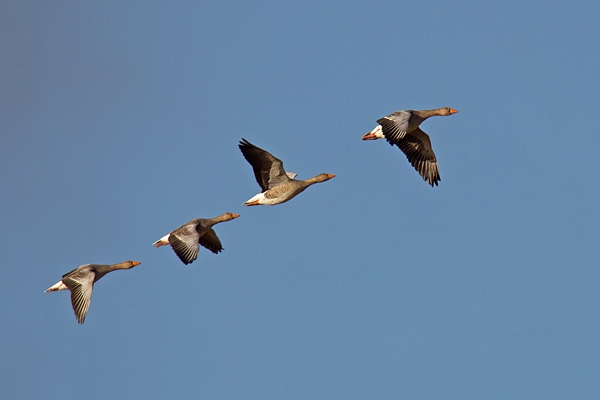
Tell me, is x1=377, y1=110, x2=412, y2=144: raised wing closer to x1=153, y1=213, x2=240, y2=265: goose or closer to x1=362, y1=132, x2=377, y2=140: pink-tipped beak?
x1=362, y1=132, x2=377, y2=140: pink-tipped beak

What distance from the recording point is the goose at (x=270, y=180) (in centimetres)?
2895

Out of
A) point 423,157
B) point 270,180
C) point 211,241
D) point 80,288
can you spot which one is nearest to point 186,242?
point 270,180

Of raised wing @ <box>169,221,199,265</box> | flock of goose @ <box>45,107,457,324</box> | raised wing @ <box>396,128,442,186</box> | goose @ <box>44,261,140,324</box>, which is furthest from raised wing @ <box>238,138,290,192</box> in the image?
goose @ <box>44,261,140,324</box>

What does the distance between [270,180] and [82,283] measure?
17.5 ft

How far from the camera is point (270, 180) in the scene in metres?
29.5

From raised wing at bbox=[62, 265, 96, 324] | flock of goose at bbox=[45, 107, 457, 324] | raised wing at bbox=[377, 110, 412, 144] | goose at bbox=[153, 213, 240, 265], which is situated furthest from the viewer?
raised wing at bbox=[62, 265, 96, 324]

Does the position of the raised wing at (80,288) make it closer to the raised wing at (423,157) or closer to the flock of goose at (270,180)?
the flock of goose at (270,180)

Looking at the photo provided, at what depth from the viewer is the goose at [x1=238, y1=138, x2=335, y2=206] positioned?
29.0 metres

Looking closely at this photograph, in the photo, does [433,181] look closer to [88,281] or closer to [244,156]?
[244,156]

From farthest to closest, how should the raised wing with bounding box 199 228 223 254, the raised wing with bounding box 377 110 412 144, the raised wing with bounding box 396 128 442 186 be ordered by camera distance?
the raised wing with bounding box 199 228 223 254 → the raised wing with bounding box 396 128 442 186 → the raised wing with bounding box 377 110 412 144

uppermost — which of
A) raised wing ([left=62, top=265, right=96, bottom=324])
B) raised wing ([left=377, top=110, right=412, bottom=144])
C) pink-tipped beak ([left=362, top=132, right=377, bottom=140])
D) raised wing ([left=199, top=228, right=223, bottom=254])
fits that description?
pink-tipped beak ([left=362, top=132, right=377, bottom=140])

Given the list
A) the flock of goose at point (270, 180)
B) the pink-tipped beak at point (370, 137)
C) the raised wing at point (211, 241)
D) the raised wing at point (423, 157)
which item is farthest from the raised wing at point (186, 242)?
the raised wing at point (423, 157)

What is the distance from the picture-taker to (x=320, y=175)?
30.2 m

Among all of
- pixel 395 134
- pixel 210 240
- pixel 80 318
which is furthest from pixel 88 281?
pixel 395 134
